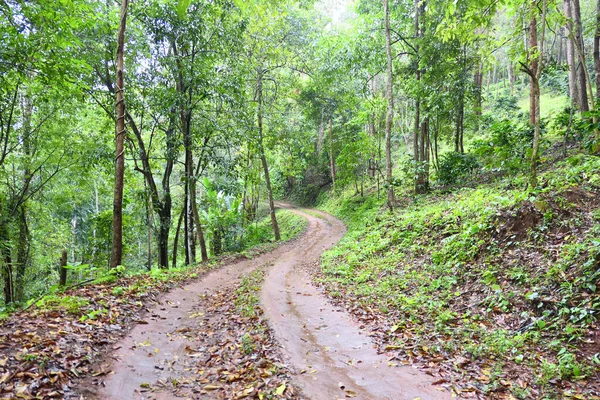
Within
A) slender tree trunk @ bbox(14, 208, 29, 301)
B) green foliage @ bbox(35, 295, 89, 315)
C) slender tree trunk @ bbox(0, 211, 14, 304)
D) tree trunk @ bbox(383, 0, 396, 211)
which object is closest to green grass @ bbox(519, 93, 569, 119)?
tree trunk @ bbox(383, 0, 396, 211)

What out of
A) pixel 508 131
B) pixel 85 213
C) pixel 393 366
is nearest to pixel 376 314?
pixel 393 366

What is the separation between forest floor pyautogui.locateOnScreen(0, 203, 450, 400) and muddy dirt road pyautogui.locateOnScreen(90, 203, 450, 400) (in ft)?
0.06

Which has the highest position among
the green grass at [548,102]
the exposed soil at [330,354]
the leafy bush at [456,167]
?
the green grass at [548,102]

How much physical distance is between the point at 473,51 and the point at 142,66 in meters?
15.4

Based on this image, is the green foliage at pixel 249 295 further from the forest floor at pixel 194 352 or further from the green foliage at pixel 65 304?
the green foliage at pixel 65 304

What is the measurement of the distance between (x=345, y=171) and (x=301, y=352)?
21.7 meters

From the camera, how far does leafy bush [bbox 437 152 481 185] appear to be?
16422mm

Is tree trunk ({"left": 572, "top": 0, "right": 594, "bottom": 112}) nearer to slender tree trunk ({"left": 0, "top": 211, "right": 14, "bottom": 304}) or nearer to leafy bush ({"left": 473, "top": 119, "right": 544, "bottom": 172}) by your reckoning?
leafy bush ({"left": 473, "top": 119, "right": 544, "bottom": 172})

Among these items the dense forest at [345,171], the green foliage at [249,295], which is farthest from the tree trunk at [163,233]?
the green foliage at [249,295]

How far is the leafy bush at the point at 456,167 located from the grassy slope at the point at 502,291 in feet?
20.3

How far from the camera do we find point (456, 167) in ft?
54.2

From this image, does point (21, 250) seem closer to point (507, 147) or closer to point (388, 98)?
point (388, 98)

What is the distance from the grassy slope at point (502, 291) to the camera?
4312 millimetres

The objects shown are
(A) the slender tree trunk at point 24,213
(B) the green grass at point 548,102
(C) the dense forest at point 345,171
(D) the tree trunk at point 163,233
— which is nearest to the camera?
(C) the dense forest at point 345,171
